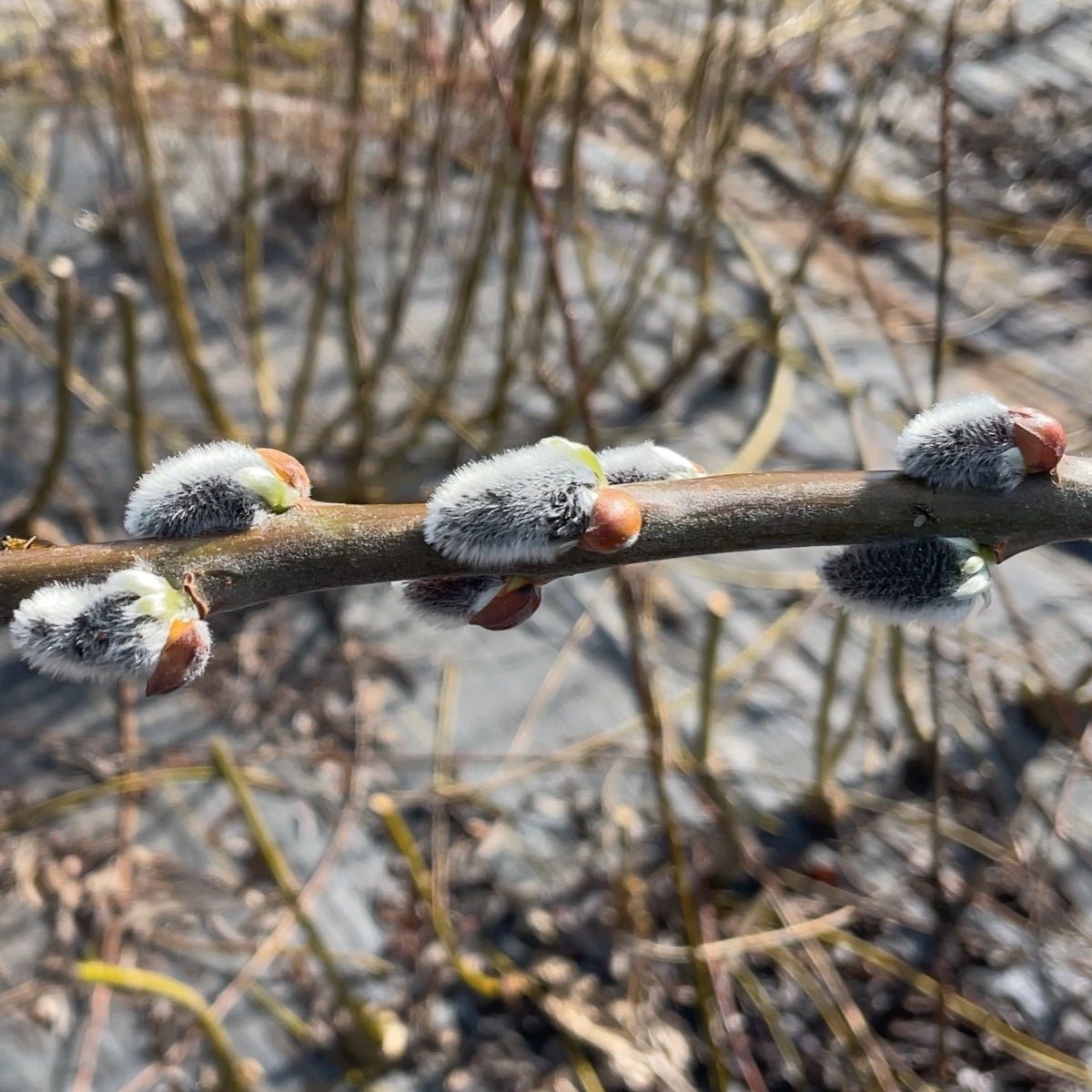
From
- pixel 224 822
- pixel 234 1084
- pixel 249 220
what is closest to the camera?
pixel 234 1084

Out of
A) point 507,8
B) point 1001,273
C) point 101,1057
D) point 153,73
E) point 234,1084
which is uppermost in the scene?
point 507,8

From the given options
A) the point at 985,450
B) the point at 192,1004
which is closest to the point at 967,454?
the point at 985,450

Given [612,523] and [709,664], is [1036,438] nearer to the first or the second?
[612,523]

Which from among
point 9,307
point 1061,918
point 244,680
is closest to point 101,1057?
point 244,680

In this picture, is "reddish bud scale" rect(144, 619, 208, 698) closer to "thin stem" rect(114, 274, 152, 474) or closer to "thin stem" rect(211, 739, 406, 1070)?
"thin stem" rect(211, 739, 406, 1070)

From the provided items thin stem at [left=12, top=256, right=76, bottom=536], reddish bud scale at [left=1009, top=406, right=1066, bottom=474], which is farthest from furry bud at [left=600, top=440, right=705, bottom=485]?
thin stem at [left=12, top=256, right=76, bottom=536]

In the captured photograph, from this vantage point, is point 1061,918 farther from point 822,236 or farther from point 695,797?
point 822,236

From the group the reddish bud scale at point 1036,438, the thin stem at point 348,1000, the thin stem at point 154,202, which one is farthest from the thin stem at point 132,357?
the reddish bud scale at point 1036,438
